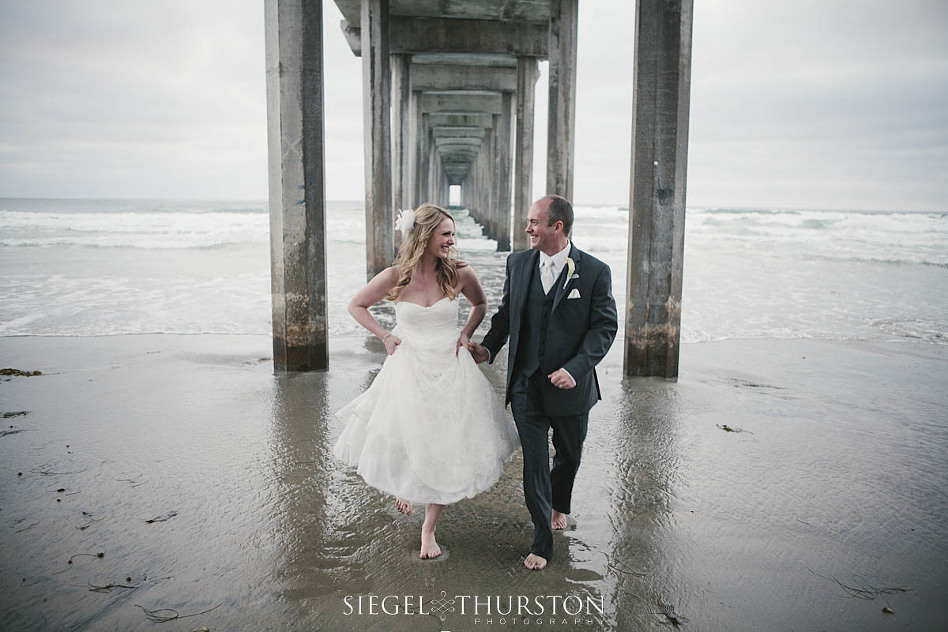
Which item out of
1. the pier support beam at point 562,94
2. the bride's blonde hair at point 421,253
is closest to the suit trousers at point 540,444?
the bride's blonde hair at point 421,253

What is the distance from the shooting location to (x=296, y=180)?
19.0 ft

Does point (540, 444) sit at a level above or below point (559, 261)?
below

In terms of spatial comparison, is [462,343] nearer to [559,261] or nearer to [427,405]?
[427,405]

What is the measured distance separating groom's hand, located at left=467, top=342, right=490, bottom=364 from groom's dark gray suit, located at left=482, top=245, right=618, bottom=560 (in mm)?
145

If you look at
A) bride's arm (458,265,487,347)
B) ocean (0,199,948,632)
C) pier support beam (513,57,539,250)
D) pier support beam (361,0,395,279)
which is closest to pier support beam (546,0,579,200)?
pier support beam (361,0,395,279)

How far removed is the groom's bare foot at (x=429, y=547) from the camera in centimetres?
272

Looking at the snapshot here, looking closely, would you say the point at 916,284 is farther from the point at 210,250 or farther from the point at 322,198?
the point at 210,250

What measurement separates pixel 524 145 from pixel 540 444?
17617 mm

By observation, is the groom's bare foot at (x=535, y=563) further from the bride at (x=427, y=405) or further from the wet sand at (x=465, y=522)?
the bride at (x=427, y=405)

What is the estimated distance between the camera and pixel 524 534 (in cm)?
296

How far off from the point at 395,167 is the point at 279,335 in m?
11.0

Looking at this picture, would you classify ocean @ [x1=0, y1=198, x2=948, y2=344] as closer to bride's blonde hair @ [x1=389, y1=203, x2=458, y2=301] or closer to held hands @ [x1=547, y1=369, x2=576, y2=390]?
Answer: bride's blonde hair @ [x1=389, y1=203, x2=458, y2=301]

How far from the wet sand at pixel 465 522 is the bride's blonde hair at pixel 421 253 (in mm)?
586

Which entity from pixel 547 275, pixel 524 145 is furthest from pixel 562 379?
pixel 524 145
